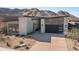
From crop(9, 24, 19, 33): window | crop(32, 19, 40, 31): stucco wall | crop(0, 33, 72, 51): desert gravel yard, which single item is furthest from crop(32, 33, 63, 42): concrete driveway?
crop(9, 24, 19, 33): window

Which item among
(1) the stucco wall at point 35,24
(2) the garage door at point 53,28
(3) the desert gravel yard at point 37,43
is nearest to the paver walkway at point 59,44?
(3) the desert gravel yard at point 37,43

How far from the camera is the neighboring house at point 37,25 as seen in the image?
11.9ft

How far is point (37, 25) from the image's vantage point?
11.9 feet

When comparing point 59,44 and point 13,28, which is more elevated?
point 13,28

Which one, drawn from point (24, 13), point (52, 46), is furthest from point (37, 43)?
point (24, 13)

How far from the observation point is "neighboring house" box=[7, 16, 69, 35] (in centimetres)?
362

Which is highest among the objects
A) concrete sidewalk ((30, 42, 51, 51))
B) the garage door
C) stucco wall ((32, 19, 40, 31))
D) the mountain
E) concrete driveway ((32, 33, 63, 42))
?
the mountain

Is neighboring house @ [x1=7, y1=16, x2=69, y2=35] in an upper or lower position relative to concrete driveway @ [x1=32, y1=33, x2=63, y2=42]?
upper

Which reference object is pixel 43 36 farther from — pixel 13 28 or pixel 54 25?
pixel 13 28

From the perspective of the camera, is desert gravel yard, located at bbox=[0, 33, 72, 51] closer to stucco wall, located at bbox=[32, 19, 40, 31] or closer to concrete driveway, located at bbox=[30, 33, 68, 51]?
concrete driveway, located at bbox=[30, 33, 68, 51]
